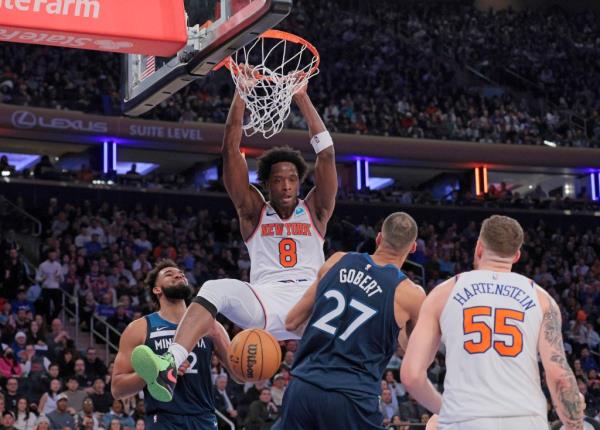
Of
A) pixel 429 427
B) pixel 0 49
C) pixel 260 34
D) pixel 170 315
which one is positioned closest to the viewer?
pixel 429 427

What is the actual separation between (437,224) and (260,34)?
2367cm

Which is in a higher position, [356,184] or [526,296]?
[356,184]

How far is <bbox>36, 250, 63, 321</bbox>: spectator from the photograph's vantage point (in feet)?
63.0

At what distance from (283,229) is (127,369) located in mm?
1693

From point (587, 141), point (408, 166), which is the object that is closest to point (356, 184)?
point (408, 166)

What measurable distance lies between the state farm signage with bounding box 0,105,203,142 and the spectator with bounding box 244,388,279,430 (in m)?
14.0

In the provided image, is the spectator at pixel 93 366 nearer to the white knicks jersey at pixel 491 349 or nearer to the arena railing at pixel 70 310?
the arena railing at pixel 70 310

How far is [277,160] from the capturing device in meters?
7.91

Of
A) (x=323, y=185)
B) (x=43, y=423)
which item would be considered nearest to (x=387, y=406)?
(x=43, y=423)

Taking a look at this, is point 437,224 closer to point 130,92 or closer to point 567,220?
point 567,220

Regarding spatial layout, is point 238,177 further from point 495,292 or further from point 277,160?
point 495,292

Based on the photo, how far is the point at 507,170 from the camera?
34.8 meters

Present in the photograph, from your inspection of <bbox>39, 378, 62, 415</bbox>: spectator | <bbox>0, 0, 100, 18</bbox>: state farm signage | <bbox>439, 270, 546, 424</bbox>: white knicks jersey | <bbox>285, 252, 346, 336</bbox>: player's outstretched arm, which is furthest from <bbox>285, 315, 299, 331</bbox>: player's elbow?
<bbox>39, 378, 62, 415</bbox>: spectator

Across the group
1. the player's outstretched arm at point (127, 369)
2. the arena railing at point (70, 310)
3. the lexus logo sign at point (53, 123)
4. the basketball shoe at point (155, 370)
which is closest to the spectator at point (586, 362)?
the arena railing at point (70, 310)
